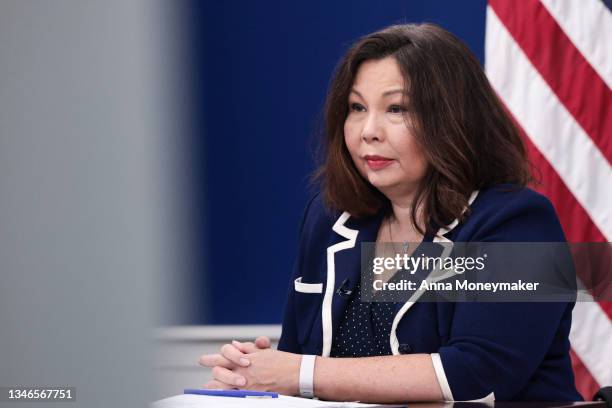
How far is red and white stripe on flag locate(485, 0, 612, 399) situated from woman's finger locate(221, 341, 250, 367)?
136 centimetres

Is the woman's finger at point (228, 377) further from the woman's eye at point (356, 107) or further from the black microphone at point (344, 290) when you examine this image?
the woman's eye at point (356, 107)

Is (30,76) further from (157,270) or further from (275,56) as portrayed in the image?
(275,56)

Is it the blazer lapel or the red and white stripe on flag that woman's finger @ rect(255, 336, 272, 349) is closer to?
the blazer lapel

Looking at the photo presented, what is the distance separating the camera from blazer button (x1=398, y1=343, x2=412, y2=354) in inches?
67.4

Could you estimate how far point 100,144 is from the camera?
32 centimetres

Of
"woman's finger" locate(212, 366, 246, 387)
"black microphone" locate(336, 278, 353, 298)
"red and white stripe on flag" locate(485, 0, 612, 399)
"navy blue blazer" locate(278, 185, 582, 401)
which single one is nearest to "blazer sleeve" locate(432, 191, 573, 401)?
"navy blue blazer" locate(278, 185, 582, 401)

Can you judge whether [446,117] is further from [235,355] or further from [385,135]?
[235,355]

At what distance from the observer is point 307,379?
1584 mm

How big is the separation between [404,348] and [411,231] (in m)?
0.30

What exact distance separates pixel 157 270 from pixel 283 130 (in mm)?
3012

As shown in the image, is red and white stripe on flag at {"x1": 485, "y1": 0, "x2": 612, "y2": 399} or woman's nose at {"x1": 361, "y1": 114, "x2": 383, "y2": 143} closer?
woman's nose at {"x1": 361, "y1": 114, "x2": 383, "y2": 143}

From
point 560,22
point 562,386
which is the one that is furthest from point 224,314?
point 562,386

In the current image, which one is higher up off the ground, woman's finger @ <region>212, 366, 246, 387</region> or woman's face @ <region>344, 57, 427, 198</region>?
woman's face @ <region>344, 57, 427, 198</region>

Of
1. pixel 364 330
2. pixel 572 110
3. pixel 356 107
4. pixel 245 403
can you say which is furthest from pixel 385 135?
pixel 572 110
